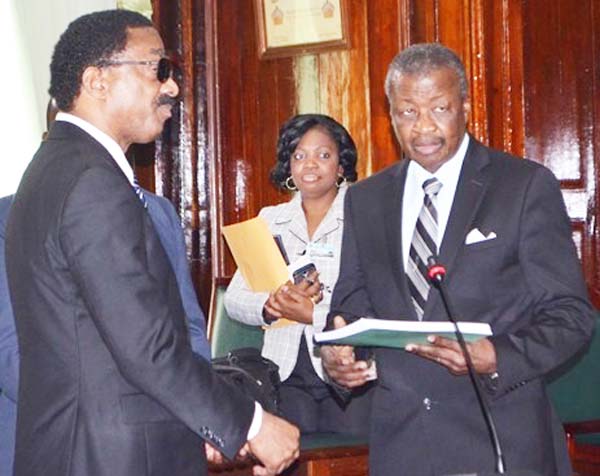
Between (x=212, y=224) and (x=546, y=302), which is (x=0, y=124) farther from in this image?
(x=546, y=302)

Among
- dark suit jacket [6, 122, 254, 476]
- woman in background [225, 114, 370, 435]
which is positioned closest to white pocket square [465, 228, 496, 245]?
dark suit jacket [6, 122, 254, 476]

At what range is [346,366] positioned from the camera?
9.50 feet

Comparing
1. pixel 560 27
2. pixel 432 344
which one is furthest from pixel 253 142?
pixel 432 344

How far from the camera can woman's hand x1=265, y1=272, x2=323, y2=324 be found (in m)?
4.12

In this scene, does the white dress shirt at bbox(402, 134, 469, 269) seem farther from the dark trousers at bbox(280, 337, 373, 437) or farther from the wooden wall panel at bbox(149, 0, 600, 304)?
the wooden wall panel at bbox(149, 0, 600, 304)

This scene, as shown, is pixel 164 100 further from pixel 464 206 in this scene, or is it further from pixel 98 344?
pixel 464 206

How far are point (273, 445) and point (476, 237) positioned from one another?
0.72m

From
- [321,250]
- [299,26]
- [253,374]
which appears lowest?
[253,374]

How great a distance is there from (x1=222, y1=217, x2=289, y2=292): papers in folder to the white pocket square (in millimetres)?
1498

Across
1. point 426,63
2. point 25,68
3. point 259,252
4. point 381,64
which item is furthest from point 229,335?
point 426,63

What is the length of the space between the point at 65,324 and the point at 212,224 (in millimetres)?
2856

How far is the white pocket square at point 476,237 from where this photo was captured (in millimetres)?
2799

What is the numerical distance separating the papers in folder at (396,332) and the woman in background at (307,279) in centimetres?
132

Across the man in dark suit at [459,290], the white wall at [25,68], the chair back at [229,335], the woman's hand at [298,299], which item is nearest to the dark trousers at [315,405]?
the woman's hand at [298,299]
